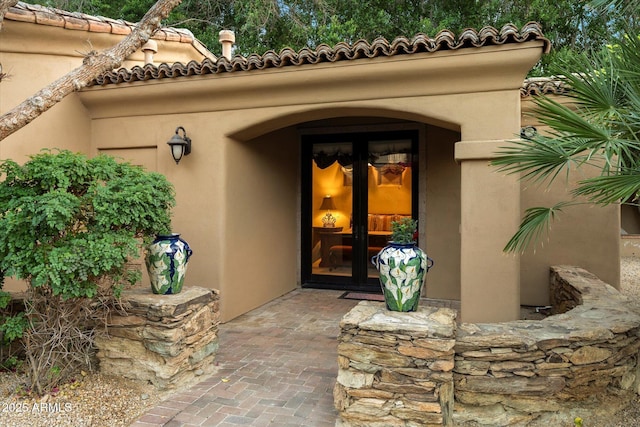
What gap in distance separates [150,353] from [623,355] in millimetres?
4245

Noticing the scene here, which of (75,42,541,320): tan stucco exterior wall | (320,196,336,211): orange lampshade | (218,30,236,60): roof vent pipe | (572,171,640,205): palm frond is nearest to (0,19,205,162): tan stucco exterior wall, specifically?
(75,42,541,320): tan stucco exterior wall

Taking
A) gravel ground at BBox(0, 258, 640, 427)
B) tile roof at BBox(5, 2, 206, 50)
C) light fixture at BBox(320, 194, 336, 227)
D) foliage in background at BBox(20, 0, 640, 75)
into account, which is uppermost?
foliage in background at BBox(20, 0, 640, 75)

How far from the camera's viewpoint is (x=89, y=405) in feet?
12.2

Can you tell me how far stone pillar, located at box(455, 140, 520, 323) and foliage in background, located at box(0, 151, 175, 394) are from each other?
138 inches

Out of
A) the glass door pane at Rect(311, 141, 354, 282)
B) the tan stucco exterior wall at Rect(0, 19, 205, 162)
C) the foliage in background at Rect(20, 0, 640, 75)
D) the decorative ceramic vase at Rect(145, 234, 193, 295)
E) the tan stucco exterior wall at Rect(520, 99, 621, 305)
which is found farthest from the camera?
the foliage in background at Rect(20, 0, 640, 75)

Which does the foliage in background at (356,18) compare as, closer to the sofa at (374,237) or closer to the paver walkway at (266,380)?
the sofa at (374,237)

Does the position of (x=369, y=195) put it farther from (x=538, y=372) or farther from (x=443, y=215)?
(x=538, y=372)

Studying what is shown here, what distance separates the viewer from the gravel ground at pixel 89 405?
137 inches

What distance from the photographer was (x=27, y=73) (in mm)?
6355

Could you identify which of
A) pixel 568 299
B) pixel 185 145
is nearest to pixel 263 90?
pixel 185 145

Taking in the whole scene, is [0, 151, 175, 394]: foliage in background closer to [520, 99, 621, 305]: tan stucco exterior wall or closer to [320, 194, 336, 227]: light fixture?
[320, 194, 336, 227]: light fixture

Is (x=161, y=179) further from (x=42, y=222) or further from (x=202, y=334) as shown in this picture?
(x=202, y=334)

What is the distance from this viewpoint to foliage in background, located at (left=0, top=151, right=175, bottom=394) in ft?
11.9

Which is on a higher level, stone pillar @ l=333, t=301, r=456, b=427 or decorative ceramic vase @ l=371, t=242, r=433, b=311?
decorative ceramic vase @ l=371, t=242, r=433, b=311
